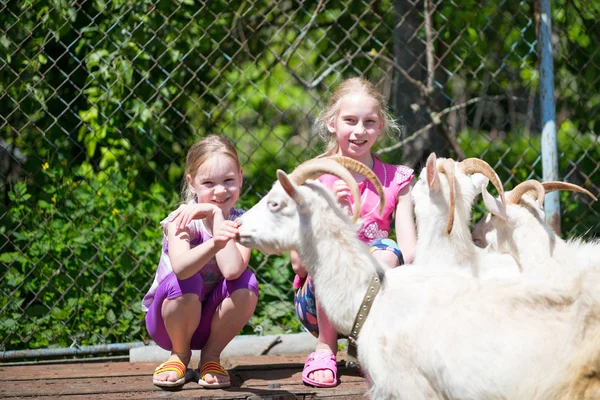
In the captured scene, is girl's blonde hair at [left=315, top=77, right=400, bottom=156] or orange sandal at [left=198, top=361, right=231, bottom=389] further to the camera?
girl's blonde hair at [left=315, top=77, right=400, bottom=156]

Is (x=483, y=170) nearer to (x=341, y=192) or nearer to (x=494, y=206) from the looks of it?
(x=494, y=206)

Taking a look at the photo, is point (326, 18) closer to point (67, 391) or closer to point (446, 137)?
point (446, 137)

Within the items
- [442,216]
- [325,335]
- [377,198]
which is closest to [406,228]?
[377,198]

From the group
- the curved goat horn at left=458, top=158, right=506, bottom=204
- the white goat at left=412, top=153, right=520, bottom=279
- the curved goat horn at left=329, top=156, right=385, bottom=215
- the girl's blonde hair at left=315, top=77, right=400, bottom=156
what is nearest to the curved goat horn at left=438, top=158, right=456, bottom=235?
the white goat at left=412, top=153, right=520, bottom=279

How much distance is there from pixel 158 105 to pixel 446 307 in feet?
9.08

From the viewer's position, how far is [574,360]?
9.60 feet

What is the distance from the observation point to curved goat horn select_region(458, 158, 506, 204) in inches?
139

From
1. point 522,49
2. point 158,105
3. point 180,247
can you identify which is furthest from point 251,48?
point 180,247

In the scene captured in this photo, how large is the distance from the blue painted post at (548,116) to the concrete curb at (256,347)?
5.30ft

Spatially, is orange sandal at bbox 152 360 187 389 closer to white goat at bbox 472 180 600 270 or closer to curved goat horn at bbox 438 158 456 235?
curved goat horn at bbox 438 158 456 235

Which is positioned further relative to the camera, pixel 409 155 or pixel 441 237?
pixel 409 155

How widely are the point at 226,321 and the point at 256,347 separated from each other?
2.81 feet

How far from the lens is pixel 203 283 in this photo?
12.6 feet

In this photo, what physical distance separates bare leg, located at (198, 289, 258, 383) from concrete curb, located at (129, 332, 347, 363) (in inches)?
27.0
